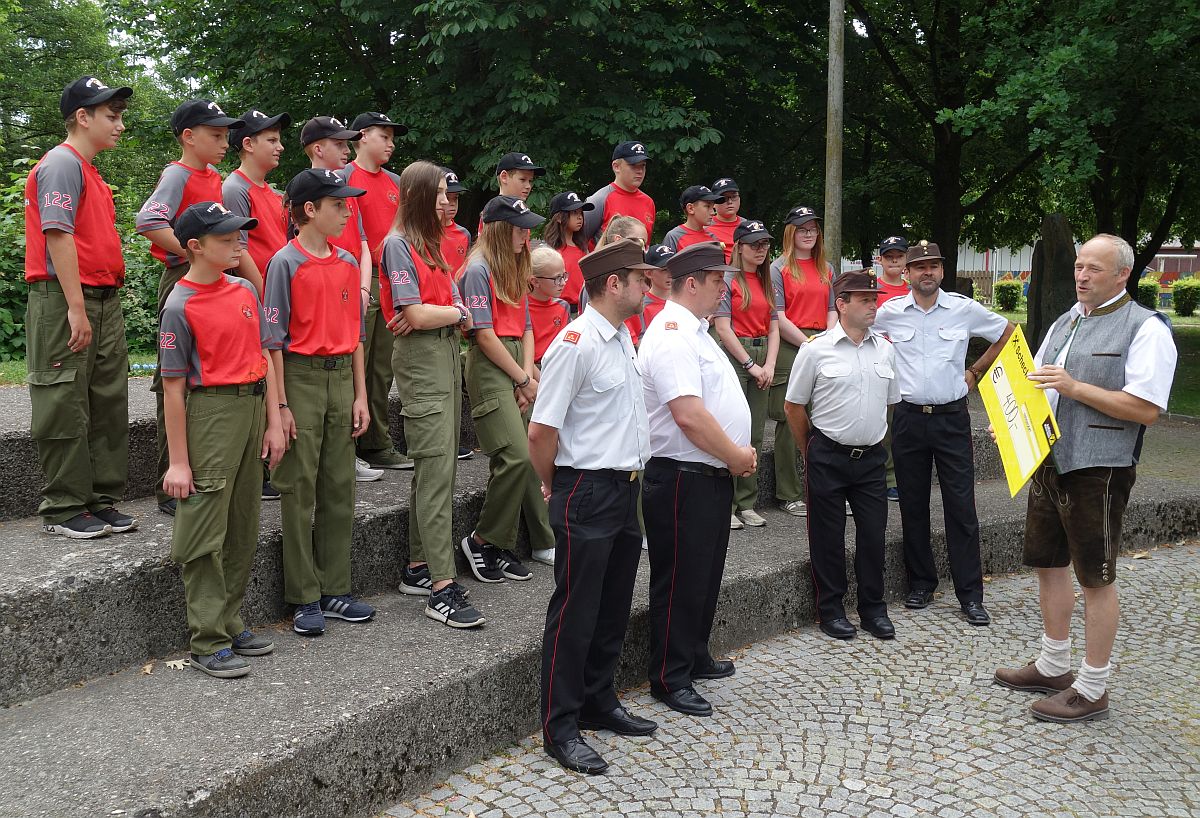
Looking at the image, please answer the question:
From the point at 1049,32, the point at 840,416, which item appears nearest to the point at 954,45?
the point at 1049,32

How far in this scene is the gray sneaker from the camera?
13.4ft

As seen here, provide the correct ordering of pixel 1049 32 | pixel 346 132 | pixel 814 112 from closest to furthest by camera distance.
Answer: pixel 346 132 < pixel 1049 32 < pixel 814 112

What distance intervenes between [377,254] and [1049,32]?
10.7m

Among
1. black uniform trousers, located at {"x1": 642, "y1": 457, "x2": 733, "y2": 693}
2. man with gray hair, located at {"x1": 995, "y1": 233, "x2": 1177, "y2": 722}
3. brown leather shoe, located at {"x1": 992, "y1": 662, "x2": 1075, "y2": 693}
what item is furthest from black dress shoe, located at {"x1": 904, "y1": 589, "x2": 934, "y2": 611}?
black uniform trousers, located at {"x1": 642, "y1": 457, "x2": 733, "y2": 693}

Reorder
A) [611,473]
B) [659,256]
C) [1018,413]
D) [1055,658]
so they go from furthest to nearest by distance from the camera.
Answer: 1. [659,256]
2. [1055,658]
3. [1018,413]
4. [611,473]

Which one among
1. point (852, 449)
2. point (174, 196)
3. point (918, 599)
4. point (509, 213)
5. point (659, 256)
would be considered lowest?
point (918, 599)

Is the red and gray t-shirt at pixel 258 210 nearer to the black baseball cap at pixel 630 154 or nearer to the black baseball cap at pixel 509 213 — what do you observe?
the black baseball cap at pixel 509 213

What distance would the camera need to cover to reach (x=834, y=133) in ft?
40.9

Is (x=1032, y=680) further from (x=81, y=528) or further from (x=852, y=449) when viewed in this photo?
(x=81, y=528)

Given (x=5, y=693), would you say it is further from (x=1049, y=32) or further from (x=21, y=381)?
(x=1049, y=32)

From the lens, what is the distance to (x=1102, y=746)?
459cm

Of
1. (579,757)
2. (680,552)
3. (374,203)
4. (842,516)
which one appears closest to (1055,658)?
(842,516)

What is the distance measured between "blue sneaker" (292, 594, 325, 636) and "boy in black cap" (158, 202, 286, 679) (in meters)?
0.42

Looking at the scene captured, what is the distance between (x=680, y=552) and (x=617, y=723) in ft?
2.71
